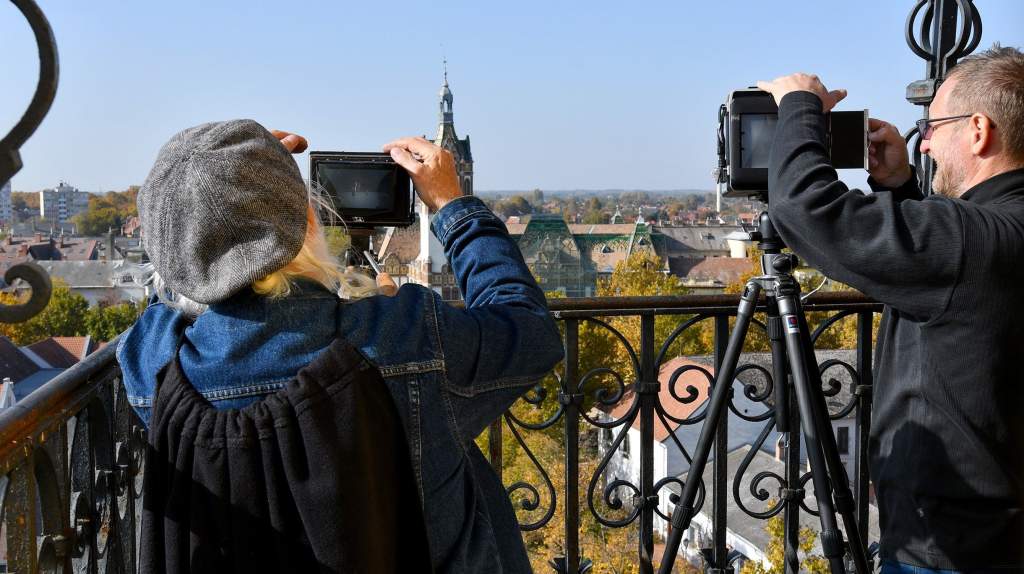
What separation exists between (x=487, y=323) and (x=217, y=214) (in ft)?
1.44

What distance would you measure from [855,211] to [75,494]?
1.57 m

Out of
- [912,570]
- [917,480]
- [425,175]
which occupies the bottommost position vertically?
[912,570]

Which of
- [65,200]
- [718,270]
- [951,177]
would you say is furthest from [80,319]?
[951,177]

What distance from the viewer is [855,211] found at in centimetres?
172

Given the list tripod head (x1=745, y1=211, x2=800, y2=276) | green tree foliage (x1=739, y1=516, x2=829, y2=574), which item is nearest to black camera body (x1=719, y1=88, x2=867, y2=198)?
tripod head (x1=745, y1=211, x2=800, y2=276)

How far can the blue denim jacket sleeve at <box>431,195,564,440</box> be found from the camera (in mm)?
1399

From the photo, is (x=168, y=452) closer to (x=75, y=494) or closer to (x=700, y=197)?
(x=75, y=494)

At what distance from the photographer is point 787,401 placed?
2291 mm

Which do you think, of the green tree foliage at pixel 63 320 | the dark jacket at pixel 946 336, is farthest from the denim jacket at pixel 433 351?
the green tree foliage at pixel 63 320

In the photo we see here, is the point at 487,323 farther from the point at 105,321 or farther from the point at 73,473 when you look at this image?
the point at 105,321

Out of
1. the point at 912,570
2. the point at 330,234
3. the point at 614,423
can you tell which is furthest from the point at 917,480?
the point at 330,234

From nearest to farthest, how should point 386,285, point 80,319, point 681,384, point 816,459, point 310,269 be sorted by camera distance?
point 310,269, point 386,285, point 816,459, point 681,384, point 80,319

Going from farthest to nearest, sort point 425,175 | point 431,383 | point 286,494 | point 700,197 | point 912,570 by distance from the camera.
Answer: point 700,197, point 912,570, point 425,175, point 431,383, point 286,494

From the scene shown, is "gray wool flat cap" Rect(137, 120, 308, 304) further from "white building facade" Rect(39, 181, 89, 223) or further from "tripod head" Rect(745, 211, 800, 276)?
"white building facade" Rect(39, 181, 89, 223)
